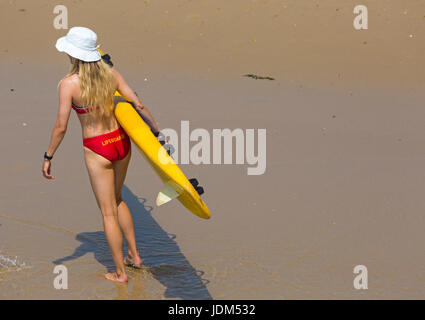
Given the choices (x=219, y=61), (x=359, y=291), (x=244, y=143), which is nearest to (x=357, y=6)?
(x=219, y=61)

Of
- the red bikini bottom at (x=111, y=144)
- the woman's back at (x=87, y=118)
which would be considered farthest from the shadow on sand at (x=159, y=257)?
the woman's back at (x=87, y=118)

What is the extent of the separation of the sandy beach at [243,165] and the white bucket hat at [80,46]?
1.47m

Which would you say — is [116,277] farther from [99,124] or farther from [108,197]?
[99,124]

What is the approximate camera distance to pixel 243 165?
6484mm

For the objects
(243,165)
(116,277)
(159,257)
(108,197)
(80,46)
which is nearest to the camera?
(80,46)

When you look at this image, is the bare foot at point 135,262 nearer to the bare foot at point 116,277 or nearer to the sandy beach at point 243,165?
the sandy beach at point 243,165

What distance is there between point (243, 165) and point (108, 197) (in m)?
2.56

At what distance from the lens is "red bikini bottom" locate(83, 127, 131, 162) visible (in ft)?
13.1

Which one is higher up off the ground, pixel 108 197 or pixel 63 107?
pixel 63 107

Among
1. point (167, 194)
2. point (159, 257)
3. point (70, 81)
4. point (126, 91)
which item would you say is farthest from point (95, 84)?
point (159, 257)

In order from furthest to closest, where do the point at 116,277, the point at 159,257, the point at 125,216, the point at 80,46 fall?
the point at 159,257 → the point at 125,216 → the point at 116,277 → the point at 80,46

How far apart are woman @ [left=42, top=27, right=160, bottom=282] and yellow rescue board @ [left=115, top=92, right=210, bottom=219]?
6 centimetres

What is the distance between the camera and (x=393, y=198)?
5.81 metres

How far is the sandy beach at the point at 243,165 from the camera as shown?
4453mm
